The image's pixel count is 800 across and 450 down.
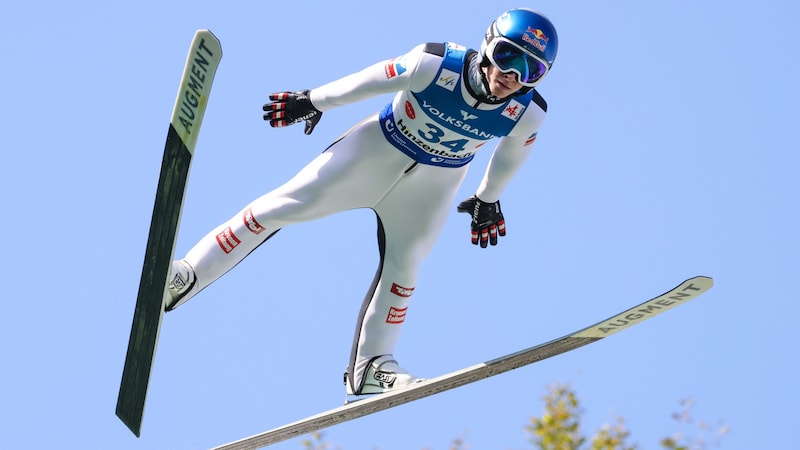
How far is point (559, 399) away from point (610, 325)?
247 cm

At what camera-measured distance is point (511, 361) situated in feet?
27.3

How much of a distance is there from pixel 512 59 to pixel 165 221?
90.9 inches

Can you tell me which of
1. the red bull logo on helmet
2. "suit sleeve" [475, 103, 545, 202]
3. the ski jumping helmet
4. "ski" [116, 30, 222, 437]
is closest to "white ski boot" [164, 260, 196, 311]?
"ski" [116, 30, 222, 437]

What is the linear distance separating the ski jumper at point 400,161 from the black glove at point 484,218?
1.03ft

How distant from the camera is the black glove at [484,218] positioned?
29.6 ft

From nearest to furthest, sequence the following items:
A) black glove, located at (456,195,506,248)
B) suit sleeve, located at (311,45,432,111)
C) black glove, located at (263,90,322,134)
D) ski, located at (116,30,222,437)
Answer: ski, located at (116,30,222,437) < suit sleeve, located at (311,45,432,111) < black glove, located at (263,90,322,134) < black glove, located at (456,195,506,248)

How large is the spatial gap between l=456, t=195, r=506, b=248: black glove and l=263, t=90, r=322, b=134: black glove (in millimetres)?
1283

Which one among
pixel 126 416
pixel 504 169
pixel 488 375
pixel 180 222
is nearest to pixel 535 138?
pixel 504 169

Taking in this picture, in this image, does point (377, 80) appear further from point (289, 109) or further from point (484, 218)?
point (484, 218)

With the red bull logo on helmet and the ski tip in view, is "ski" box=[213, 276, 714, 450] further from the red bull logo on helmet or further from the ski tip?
the red bull logo on helmet

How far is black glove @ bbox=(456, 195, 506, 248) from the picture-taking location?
355 inches

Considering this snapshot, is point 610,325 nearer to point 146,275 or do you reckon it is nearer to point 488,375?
point 488,375

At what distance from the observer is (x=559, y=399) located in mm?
10789

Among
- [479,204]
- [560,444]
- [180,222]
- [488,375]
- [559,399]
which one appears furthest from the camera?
[559,399]
